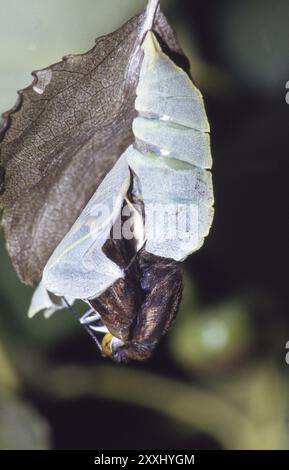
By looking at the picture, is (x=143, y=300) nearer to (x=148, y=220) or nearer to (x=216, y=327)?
(x=148, y=220)

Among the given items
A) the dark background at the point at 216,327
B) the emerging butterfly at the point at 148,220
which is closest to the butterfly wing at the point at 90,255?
the emerging butterfly at the point at 148,220

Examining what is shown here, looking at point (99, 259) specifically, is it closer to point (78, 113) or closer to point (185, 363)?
point (78, 113)

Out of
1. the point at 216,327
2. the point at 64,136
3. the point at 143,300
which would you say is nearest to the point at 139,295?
the point at 143,300

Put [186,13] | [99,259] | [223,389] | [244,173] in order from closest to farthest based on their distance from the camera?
1. [99,259]
2. [186,13]
3. [244,173]
4. [223,389]

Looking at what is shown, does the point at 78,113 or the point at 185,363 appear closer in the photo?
the point at 78,113

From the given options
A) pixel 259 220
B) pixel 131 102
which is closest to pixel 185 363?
pixel 259 220
